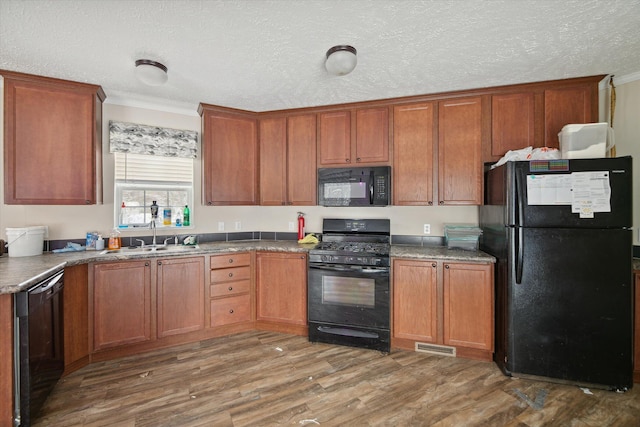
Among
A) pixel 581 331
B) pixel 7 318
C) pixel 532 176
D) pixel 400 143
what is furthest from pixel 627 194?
pixel 7 318

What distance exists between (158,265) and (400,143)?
2706 mm

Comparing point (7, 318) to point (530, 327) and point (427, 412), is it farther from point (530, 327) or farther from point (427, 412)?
point (530, 327)

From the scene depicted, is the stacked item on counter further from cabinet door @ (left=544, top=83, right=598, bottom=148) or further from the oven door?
cabinet door @ (left=544, top=83, right=598, bottom=148)

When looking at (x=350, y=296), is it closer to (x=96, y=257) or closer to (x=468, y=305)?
(x=468, y=305)

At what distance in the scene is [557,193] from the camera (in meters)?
2.08

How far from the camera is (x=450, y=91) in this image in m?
2.77

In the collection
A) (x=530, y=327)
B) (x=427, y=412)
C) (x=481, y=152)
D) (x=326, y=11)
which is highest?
(x=326, y=11)

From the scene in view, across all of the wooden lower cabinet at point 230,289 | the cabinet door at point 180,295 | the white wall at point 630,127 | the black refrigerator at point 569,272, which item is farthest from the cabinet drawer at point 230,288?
the white wall at point 630,127

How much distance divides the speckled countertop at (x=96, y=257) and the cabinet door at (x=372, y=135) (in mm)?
1017

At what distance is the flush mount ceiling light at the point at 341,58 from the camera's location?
201 centimetres

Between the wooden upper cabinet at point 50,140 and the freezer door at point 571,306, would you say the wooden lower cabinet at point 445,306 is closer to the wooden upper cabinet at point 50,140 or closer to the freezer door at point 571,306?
the freezer door at point 571,306

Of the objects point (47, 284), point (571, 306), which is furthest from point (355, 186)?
point (47, 284)

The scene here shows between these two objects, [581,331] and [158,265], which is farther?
[158,265]

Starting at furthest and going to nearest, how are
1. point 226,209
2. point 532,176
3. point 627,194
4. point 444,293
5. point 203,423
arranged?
point 226,209, point 444,293, point 532,176, point 627,194, point 203,423
